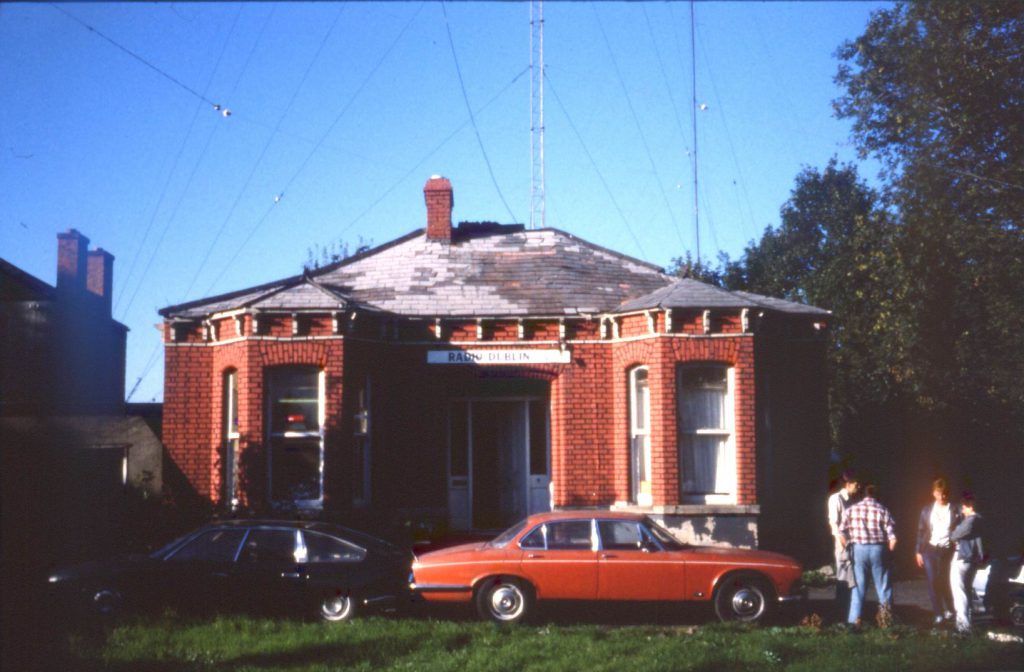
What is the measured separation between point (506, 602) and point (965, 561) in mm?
5438

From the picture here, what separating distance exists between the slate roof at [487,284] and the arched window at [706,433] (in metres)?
1.28

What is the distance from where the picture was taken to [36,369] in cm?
2425

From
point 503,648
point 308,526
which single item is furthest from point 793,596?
point 308,526

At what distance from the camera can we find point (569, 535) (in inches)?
502

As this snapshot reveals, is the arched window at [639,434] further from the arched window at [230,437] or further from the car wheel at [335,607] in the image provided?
the arched window at [230,437]

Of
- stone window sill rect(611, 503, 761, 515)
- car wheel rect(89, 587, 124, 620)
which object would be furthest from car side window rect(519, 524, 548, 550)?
car wheel rect(89, 587, 124, 620)

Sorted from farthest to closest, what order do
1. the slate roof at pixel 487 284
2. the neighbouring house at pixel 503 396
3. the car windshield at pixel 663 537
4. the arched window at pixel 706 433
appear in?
the slate roof at pixel 487 284, the arched window at pixel 706 433, the neighbouring house at pixel 503 396, the car windshield at pixel 663 537

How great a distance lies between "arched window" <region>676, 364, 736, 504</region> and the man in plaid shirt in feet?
14.9

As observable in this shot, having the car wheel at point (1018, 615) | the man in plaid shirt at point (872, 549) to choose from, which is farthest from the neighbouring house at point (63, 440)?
the car wheel at point (1018, 615)

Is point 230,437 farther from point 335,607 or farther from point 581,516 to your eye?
point 581,516

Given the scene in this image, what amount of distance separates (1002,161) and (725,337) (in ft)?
28.7

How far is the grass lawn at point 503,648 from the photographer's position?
9.70 metres

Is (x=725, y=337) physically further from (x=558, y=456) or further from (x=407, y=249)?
(x=407, y=249)

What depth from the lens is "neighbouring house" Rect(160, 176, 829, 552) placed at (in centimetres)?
1644
